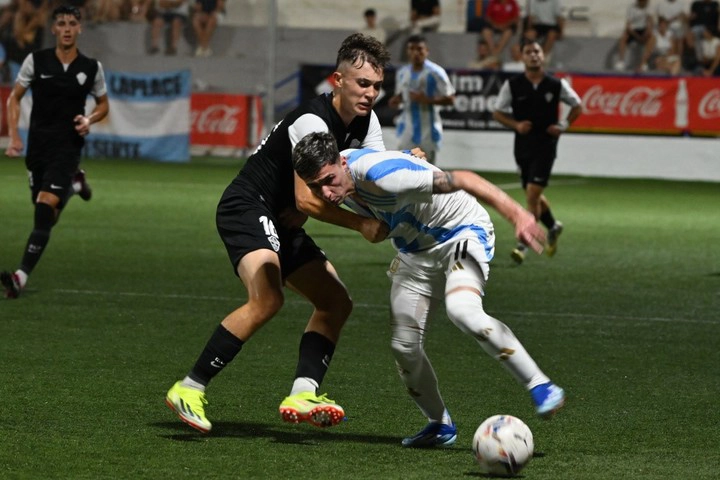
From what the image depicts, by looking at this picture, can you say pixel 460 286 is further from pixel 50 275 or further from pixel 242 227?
pixel 50 275

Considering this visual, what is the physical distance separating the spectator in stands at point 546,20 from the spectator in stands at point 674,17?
186cm

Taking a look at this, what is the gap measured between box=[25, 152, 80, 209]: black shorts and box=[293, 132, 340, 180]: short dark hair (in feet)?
18.5

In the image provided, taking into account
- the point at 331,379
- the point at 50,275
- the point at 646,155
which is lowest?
the point at 646,155

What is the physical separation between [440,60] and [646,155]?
16.4 feet

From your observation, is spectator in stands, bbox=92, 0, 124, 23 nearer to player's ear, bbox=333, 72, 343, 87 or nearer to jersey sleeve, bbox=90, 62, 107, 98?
jersey sleeve, bbox=90, 62, 107, 98

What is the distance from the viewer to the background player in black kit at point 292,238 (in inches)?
249

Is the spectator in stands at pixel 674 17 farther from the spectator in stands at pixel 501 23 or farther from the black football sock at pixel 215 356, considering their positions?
the black football sock at pixel 215 356

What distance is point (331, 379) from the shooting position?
7.94 m

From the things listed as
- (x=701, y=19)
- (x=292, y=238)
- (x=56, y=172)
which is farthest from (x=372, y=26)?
(x=292, y=238)

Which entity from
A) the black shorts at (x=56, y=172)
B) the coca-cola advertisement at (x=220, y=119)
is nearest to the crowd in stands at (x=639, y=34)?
the coca-cola advertisement at (x=220, y=119)

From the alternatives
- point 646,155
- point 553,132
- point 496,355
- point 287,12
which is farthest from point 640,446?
point 287,12

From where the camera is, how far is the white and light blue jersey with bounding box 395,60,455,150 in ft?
54.4

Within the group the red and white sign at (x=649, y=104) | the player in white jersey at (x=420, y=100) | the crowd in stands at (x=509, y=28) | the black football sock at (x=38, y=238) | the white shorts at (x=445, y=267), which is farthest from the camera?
the crowd in stands at (x=509, y=28)

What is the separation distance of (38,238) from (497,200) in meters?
6.19
